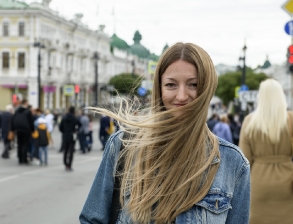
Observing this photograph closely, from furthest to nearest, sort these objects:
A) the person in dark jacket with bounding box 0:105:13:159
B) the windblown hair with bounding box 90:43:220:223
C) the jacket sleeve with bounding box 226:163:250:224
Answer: the person in dark jacket with bounding box 0:105:13:159 → the jacket sleeve with bounding box 226:163:250:224 → the windblown hair with bounding box 90:43:220:223

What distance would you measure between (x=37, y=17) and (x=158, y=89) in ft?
199

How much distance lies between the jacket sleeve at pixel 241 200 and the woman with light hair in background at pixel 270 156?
2.43m

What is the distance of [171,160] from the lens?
7.80 feet

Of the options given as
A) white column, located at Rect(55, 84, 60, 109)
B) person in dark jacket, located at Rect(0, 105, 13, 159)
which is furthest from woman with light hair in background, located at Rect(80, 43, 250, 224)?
white column, located at Rect(55, 84, 60, 109)

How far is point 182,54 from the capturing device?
8.02 feet

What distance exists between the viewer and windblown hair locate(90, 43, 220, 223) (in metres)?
2.32

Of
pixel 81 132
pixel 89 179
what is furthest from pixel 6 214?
pixel 81 132

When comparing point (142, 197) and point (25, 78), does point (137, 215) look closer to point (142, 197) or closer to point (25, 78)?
point (142, 197)

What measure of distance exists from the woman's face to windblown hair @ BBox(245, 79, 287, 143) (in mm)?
2733

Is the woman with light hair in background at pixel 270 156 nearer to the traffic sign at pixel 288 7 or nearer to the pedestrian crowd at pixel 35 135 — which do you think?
the traffic sign at pixel 288 7

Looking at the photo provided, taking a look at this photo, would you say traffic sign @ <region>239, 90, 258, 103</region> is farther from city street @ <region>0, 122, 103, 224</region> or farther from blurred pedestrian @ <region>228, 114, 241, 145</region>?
city street @ <region>0, 122, 103, 224</region>

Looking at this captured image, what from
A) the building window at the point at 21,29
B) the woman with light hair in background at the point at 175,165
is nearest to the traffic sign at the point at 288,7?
the woman with light hair in background at the point at 175,165

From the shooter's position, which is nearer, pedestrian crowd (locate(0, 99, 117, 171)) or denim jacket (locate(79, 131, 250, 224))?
denim jacket (locate(79, 131, 250, 224))

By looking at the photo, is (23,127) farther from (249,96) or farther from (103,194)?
(103,194)
